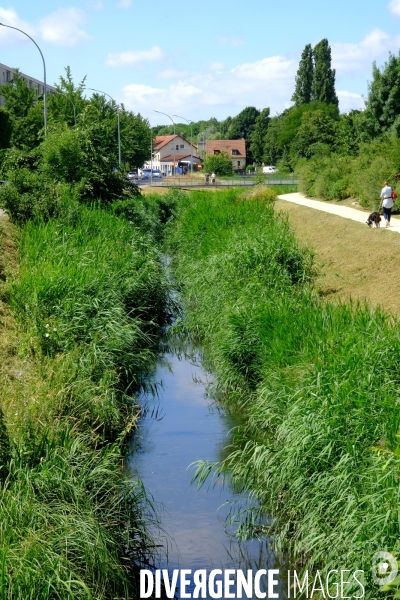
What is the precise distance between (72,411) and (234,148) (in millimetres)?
137743

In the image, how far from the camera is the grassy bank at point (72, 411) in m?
5.78

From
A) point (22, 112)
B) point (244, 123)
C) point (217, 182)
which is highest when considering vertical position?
point (244, 123)

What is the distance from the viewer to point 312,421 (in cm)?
771

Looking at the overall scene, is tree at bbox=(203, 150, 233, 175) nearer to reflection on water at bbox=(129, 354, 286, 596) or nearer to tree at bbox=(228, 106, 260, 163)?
tree at bbox=(228, 106, 260, 163)

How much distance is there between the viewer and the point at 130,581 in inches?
254

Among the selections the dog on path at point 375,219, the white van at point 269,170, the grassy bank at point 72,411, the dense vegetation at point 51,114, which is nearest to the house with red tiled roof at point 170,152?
the white van at point 269,170

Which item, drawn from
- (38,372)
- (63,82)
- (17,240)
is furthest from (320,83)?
(38,372)

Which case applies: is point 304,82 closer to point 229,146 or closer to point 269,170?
point 269,170

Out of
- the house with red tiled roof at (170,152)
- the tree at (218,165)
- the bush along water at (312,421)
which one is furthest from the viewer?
the house with red tiled roof at (170,152)

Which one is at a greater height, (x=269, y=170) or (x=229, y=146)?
(x=229, y=146)

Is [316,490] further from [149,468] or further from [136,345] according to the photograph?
[136,345]

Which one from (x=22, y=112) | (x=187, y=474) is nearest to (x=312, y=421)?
(x=187, y=474)

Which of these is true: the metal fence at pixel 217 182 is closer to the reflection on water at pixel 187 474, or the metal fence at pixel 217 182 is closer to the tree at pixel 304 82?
the tree at pixel 304 82

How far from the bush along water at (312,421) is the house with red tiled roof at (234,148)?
129 m
